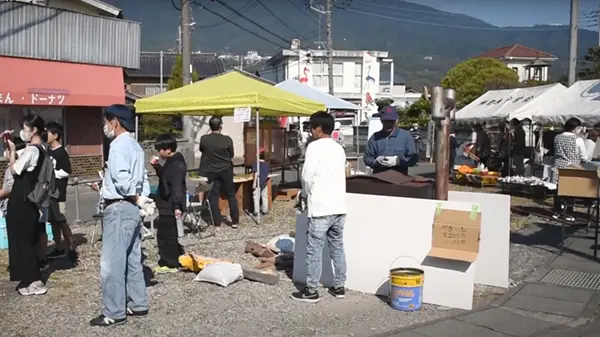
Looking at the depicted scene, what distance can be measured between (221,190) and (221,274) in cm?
440

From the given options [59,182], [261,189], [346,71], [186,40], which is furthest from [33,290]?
[346,71]

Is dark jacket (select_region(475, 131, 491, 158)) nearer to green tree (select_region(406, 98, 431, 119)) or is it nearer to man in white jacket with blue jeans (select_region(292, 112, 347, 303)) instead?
man in white jacket with blue jeans (select_region(292, 112, 347, 303))

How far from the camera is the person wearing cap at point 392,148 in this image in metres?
8.65

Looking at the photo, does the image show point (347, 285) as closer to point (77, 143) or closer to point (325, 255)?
point (325, 255)

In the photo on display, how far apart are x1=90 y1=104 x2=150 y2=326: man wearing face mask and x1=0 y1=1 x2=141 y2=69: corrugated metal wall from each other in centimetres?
1428

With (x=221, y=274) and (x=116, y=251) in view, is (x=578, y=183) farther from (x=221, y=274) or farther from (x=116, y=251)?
(x=116, y=251)

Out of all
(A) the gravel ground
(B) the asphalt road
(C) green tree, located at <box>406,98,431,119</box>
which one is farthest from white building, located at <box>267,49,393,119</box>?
(A) the gravel ground

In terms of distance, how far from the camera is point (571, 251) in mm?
9953

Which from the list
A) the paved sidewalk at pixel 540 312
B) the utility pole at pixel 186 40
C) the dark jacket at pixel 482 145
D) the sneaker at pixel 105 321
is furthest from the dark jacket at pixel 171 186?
the dark jacket at pixel 482 145

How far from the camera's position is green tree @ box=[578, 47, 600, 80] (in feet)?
137

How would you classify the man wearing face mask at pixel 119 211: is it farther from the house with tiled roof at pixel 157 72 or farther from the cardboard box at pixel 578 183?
the house with tiled roof at pixel 157 72

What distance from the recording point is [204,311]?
21.9 ft

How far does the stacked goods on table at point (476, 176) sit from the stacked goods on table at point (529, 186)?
1287 mm

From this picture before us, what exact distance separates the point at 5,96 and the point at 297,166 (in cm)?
782
